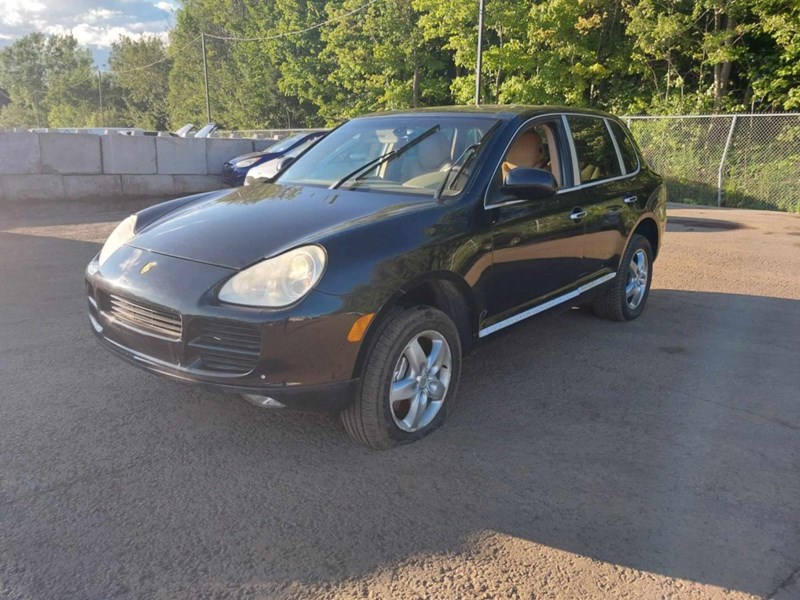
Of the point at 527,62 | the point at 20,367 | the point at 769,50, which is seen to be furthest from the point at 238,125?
the point at 20,367

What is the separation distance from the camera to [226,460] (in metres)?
3.15

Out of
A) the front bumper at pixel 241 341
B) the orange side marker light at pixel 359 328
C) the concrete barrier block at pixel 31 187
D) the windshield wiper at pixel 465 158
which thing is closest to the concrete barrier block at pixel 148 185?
the concrete barrier block at pixel 31 187

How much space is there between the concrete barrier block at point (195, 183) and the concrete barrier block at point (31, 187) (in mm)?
2450

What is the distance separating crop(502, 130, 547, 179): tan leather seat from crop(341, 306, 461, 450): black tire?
1371 millimetres

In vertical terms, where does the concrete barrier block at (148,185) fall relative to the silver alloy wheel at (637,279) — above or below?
above

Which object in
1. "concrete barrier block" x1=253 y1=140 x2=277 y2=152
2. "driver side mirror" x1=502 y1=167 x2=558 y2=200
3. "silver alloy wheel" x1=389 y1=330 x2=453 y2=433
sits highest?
"concrete barrier block" x1=253 y1=140 x2=277 y2=152

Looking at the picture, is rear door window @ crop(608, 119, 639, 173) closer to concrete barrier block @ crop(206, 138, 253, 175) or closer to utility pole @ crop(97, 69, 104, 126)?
concrete barrier block @ crop(206, 138, 253, 175)

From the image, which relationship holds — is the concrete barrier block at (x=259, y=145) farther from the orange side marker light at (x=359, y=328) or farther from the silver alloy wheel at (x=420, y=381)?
the orange side marker light at (x=359, y=328)

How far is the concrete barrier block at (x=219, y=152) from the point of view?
14406 millimetres

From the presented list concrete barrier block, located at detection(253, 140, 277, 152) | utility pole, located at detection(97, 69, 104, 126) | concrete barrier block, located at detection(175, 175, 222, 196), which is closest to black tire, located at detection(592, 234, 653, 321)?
concrete barrier block, located at detection(175, 175, 222, 196)

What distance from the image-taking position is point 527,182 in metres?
3.70

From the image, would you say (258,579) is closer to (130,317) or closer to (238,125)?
(130,317)

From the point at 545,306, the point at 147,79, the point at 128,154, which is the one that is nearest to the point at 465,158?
the point at 545,306

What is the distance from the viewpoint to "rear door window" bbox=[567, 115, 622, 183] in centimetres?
473
